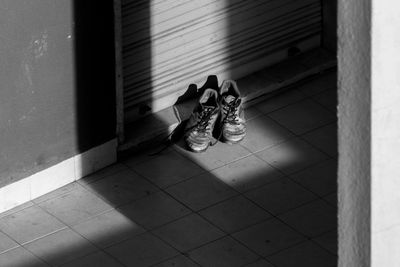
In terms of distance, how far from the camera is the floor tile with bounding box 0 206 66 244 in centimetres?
952

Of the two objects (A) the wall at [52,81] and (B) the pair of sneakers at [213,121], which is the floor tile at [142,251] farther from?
(B) the pair of sneakers at [213,121]

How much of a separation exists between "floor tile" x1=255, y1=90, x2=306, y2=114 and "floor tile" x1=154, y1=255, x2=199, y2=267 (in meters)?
2.28

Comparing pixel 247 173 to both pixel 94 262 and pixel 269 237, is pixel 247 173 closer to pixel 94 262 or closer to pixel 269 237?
pixel 269 237

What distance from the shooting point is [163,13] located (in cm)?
1045

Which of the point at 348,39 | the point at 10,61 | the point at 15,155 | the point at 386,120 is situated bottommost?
the point at 15,155

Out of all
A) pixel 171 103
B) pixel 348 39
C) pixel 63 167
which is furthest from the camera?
pixel 171 103

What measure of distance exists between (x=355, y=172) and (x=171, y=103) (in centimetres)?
638

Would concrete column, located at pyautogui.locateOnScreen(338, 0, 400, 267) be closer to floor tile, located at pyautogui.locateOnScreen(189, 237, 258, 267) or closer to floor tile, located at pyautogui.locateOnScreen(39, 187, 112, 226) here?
floor tile, located at pyautogui.locateOnScreen(189, 237, 258, 267)

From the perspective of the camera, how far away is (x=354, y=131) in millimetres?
4500

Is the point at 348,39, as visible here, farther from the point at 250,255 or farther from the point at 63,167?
the point at 63,167

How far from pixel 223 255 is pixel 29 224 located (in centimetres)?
155

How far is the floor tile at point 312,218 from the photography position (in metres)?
9.60

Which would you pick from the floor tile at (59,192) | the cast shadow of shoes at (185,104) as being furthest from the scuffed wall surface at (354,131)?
the cast shadow of shoes at (185,104)

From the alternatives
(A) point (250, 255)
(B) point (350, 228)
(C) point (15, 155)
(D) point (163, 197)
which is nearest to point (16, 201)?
(C) point (15, 155)
